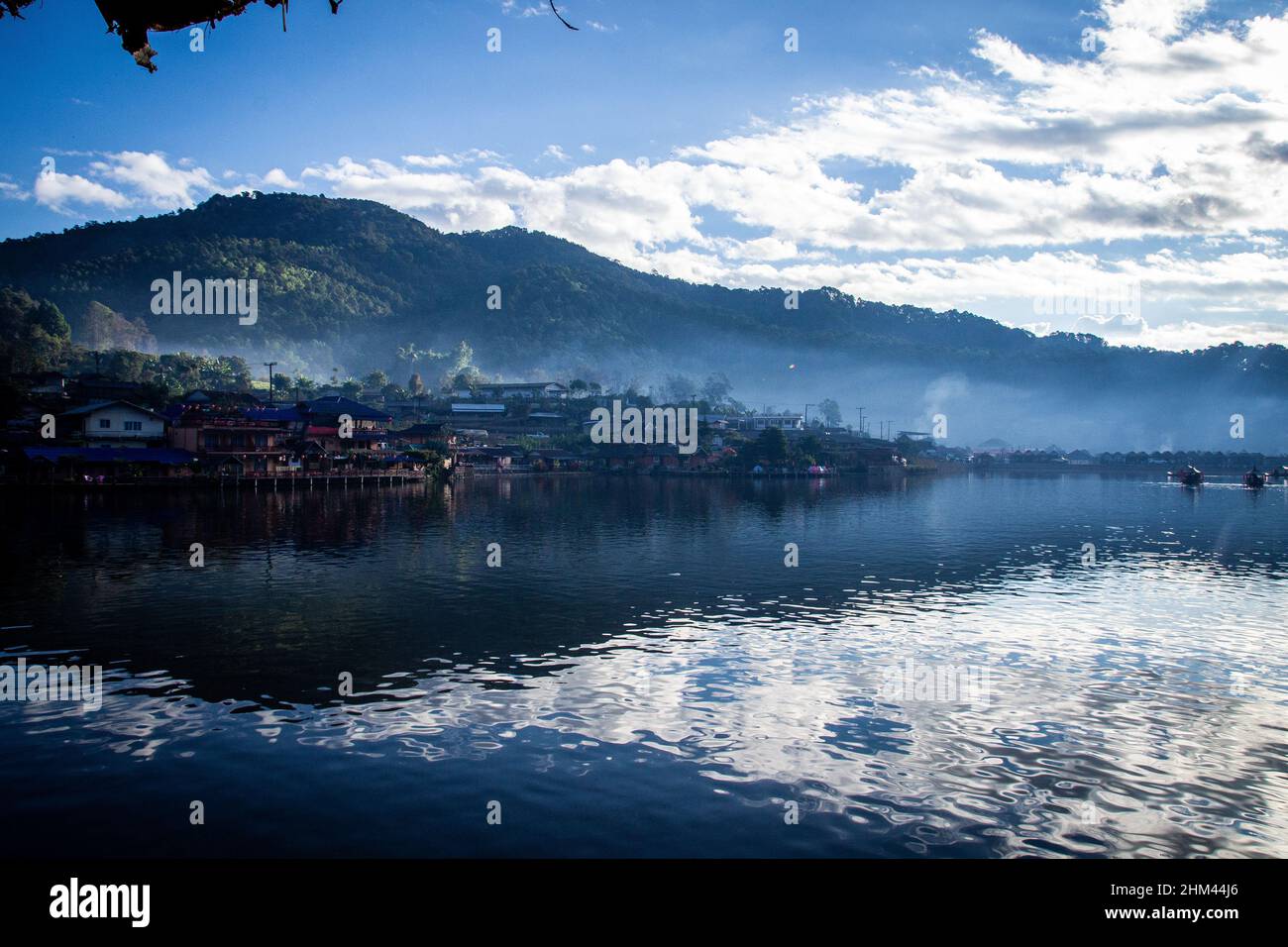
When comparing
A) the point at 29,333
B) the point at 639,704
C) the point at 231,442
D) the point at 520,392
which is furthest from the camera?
the point at 520,392

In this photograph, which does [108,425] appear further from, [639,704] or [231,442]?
[639,704]

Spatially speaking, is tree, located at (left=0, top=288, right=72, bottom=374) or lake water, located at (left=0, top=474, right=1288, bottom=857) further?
tree, located at (left=0, top=288, right=72, bottom=374)

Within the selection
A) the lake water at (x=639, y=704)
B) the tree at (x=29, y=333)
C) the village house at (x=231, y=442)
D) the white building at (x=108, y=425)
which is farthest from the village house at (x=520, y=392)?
the lake water at (x=639, y=704)

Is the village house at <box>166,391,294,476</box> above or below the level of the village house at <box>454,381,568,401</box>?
below

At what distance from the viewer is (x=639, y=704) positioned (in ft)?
60.3

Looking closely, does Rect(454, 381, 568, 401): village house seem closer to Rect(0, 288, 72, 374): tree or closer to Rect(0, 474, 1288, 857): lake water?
Rect(0, 288, 72, 374): tree

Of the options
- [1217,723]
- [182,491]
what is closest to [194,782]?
[1217,723]

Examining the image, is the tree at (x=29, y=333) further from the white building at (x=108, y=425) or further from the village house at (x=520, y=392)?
the village house at (x=520, y=392)

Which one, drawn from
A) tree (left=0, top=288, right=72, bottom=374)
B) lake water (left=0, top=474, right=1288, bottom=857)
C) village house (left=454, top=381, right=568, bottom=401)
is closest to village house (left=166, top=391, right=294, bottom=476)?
tree (left=0, top=288, right=72, bottom=374)

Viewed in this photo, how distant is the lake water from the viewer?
41.7 feet

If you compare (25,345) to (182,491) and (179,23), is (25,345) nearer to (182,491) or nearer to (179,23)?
(182,491)

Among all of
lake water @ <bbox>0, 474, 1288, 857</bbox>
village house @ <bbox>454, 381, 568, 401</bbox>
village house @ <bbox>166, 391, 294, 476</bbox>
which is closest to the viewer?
lake water @ <bbox>0, 474, 1288, 857</bbox>

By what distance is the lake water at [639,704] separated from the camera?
12.7 metres

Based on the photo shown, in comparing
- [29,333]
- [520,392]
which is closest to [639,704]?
[29,333]
